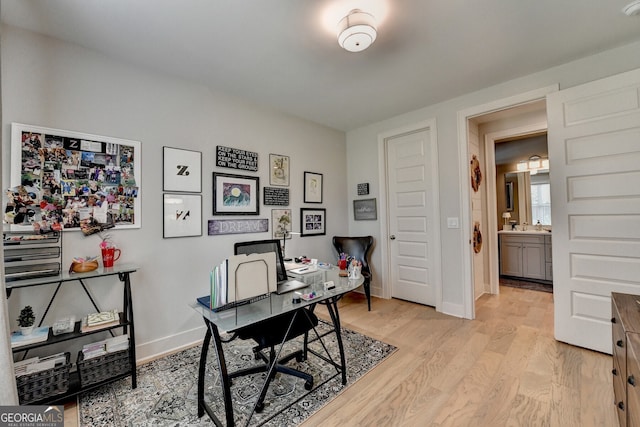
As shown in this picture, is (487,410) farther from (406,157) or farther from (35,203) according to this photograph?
(35,203)

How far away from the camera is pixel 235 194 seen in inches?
111

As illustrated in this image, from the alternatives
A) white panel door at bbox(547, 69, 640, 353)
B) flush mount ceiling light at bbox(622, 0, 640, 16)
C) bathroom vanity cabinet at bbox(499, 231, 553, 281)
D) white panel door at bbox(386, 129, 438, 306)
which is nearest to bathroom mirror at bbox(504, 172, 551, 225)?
bathroom vanity cabinet at bbox(499, 231, 553, 281)

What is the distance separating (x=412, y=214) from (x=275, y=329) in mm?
2435

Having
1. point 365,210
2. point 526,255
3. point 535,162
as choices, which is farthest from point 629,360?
point 535,162

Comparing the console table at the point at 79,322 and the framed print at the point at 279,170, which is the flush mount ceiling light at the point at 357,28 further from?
the console table at the point at 79,322

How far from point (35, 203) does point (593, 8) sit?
387cm

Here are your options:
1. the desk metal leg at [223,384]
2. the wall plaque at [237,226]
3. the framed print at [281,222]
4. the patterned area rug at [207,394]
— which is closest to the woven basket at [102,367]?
the patterned area rug at [207,394]

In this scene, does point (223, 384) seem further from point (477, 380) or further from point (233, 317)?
point (477, 380)

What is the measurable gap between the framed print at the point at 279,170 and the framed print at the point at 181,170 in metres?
0.82

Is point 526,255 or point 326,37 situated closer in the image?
point 326,37

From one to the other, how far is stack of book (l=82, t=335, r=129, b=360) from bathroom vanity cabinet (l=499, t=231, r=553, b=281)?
17.7 ft

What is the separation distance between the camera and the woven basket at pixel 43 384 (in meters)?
1.51

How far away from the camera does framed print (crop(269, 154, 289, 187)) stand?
10.3 feet

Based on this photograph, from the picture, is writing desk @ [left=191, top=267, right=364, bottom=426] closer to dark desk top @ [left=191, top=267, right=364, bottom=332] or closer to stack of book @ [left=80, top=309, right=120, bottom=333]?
dark desk top @ [left=191, top=267, right=364, bottom=332]
